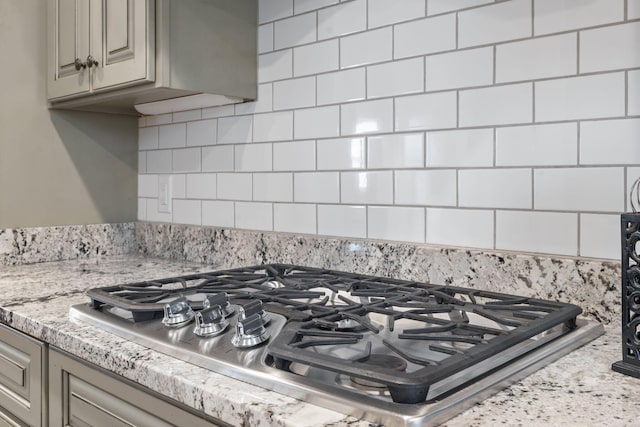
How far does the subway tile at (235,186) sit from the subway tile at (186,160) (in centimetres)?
13

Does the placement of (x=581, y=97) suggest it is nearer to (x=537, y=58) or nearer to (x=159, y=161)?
(x=537, y=58)

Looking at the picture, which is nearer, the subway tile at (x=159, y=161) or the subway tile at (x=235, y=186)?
the subway tile at (x=235, y=186)

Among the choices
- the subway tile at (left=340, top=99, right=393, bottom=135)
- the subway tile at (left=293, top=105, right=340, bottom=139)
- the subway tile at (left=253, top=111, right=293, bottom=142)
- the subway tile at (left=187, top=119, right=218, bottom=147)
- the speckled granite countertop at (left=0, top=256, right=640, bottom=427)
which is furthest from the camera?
the subway tile at (left=187, top=119, right=218, bottom=147)

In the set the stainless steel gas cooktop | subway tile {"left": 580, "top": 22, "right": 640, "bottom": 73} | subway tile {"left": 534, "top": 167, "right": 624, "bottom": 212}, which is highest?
subway tile {"left": 580, "top": 22, "right": 640, "bottom": 73}

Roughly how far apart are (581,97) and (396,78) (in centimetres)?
44

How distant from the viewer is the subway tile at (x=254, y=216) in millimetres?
1639

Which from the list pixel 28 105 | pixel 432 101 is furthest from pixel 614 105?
pixel 28 105

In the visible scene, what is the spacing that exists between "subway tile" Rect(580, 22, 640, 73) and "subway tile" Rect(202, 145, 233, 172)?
1.07 meters

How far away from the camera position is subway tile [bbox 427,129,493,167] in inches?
46.2

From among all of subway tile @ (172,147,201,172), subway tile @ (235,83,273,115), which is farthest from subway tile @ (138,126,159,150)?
subway tile @ (235,83,273,115)

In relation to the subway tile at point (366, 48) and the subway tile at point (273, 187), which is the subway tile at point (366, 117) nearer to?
the subway tile at point (366, 48)

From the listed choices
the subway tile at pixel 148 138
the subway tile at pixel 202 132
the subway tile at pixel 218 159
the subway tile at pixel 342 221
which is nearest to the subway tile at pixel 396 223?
the subway tile at pixel 342 221

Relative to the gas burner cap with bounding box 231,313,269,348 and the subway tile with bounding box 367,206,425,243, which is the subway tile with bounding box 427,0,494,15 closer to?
the subway tile with bounding box 367,206,425,243

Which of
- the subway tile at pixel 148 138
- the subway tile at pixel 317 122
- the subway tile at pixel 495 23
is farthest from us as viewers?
the subway tile at pixel 148 138
